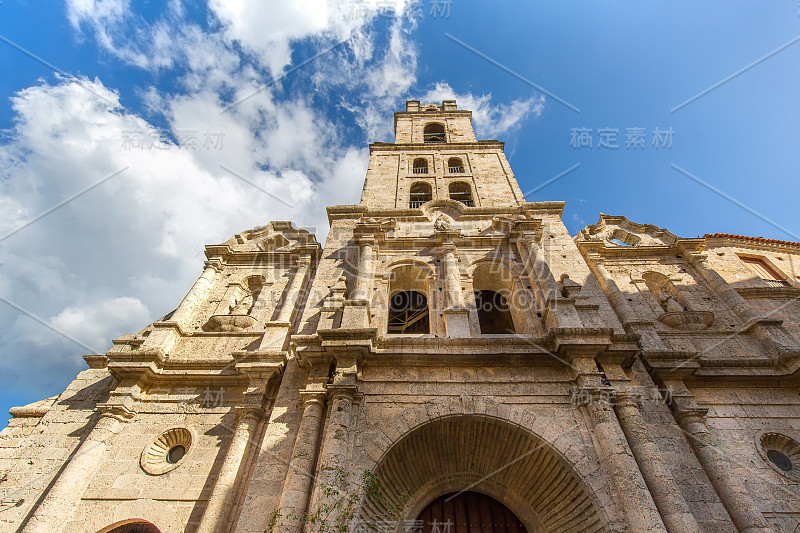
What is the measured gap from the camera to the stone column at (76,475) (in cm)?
786

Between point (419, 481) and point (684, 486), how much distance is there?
5.10 metres

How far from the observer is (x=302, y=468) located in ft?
24.7

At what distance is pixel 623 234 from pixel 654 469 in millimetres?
11377

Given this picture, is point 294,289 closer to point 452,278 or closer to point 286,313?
point 286,313

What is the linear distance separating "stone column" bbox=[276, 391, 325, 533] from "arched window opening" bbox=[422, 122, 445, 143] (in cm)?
1966

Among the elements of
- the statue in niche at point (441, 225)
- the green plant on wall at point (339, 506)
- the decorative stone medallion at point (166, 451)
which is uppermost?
the statue in niche at point (441, 225)

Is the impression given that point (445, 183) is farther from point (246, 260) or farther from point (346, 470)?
point (346, 470)

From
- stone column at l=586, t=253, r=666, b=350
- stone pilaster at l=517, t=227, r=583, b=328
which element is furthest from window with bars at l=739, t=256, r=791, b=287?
stone pilaster at l=517, t=227, r=583, b=328

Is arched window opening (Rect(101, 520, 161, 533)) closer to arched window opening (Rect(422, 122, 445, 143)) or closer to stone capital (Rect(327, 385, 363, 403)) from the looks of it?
stone capital (Rect(327, 385, 363, 403))

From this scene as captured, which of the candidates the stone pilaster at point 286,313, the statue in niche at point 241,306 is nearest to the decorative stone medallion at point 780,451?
the stone pilaster at point 286,313

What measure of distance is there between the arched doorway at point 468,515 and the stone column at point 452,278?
14.7ft

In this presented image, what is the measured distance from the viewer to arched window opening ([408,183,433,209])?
1816 cm

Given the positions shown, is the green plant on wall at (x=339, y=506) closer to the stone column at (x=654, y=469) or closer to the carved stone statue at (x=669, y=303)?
the stone column at (x=654, y=469)

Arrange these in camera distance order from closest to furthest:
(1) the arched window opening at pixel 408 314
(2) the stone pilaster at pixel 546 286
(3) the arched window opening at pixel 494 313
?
1. (2) the stone pilaster at pixel 546 286
2. (3) the arched window opening at pixel 494 313
3. (1) the arched window opening at pixel 408 314
